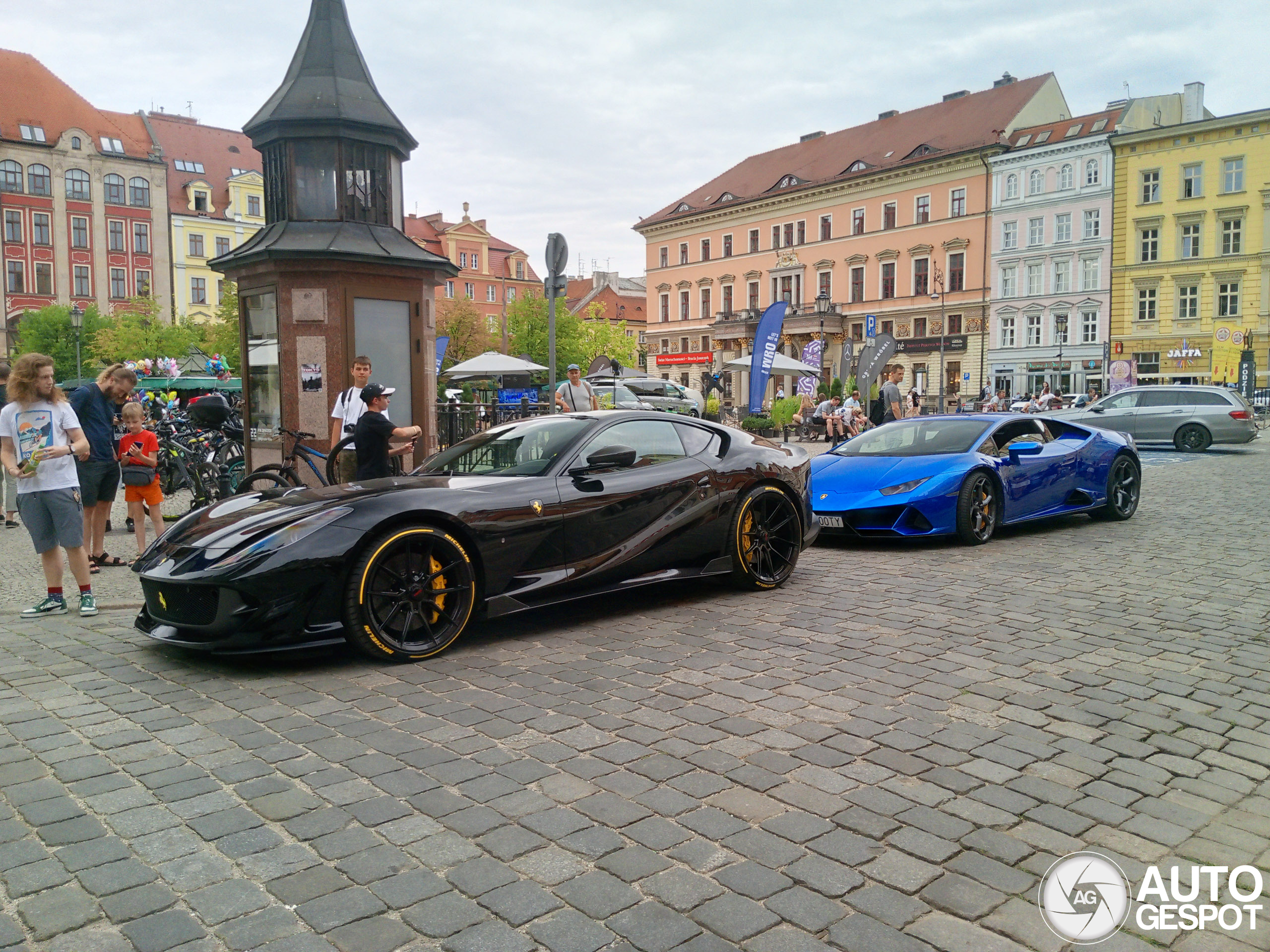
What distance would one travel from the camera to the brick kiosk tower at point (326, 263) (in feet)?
36.1

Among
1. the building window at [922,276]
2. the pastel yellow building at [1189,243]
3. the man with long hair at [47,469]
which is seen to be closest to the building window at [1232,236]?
the pastel yellow building at [1189,243]

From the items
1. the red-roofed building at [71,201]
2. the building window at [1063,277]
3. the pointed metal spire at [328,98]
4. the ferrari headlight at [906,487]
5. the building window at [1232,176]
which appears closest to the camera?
the ferrari headlight at [906,487]

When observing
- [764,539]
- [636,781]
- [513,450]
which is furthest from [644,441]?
[636,781]

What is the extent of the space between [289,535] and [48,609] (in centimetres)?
289

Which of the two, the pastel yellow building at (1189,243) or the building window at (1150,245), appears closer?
the pastel yellow building at (1189,243)

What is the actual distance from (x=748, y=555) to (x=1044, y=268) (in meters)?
63.1

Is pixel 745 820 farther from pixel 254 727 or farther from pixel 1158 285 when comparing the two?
pixel 1158 285

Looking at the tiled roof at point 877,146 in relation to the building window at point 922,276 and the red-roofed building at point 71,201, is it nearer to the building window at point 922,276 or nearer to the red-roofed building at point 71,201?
the building window at point 922,276

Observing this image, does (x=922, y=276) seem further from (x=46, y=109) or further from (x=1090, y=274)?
(x=46, y=109)

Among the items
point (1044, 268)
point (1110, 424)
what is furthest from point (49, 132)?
point (1110, 424)

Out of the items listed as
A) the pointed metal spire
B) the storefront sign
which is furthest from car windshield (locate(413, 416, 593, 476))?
the storefront sign

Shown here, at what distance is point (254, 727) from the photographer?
13.9ft

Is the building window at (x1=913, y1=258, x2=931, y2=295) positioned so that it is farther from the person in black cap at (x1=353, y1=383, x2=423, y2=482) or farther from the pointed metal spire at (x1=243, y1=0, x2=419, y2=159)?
the person in black cap at (x1=353, y1=383, x2=423, y2=482)

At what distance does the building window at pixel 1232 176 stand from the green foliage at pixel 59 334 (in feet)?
229
